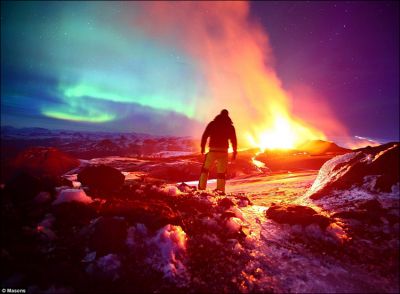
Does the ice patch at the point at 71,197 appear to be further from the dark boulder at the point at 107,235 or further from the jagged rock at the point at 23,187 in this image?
the dark boulder at the point at 107,235

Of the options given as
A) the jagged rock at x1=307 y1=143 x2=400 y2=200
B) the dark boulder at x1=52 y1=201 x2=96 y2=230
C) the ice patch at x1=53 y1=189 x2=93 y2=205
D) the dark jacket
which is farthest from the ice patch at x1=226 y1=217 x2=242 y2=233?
the dark jacket

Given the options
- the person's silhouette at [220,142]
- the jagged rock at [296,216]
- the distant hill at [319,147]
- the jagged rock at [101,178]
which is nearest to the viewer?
the jagged rock at [296,216]

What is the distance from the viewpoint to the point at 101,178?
696cm

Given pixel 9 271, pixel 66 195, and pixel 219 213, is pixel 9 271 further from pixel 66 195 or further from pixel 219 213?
pixel 219 213

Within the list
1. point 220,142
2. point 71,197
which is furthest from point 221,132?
point 71,197

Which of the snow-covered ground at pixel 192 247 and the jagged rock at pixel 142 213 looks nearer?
the snow-covered ground at pixel 192 247

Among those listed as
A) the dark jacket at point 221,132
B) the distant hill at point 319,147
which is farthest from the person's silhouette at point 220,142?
the distant hill at point 319,147

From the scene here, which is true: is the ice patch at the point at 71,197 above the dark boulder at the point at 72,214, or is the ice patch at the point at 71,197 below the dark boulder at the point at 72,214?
above

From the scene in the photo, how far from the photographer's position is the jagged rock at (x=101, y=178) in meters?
6.84

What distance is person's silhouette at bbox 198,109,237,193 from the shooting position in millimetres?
9234

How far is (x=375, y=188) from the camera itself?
697cm

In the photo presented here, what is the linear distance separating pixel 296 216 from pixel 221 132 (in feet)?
13.4

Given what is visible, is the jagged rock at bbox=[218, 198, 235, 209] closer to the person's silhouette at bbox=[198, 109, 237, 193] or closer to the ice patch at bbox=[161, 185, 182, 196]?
the ice patch at bbox=[161, 185, 182, 196]

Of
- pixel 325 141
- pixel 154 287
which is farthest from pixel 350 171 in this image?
pixel 325 141
